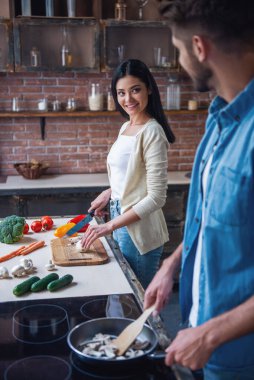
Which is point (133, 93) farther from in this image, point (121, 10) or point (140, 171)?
point (121, 10)

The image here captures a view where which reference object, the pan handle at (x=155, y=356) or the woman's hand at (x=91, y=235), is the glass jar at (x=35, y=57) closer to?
the woman's hand at (x=91, y=235)

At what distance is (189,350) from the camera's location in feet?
3.44

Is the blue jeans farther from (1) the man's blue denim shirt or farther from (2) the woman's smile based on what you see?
(1) the man's blue denim shirt

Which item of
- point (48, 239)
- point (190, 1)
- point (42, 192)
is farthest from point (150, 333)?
point (42, 192)

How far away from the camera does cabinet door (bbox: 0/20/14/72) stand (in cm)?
370

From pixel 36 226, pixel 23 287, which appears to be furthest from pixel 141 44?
pixel 23 287

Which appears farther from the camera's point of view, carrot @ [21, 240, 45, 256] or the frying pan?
carrot @ [21, 240, 45, 256]

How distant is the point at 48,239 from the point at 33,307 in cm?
78

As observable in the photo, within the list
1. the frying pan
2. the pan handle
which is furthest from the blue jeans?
the pan handle

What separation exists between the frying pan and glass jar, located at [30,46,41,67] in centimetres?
→ 297

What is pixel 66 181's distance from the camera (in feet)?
12.9

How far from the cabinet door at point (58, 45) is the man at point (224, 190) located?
9.15 feet

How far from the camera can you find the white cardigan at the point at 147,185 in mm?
2207

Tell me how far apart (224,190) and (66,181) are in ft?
9.56
